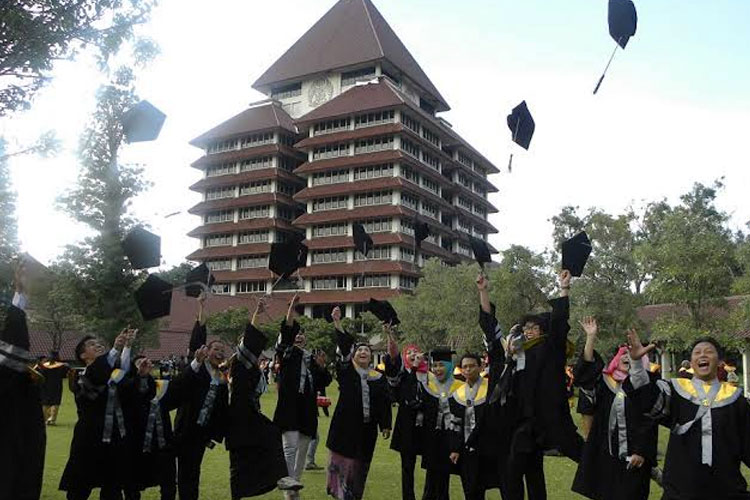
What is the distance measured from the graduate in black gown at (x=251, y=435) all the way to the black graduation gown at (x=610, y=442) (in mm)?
2775

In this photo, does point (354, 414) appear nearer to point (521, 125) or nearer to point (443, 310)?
point (521, 125)

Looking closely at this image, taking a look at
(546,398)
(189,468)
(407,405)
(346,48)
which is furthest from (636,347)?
(346,48)

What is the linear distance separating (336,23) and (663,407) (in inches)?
3038

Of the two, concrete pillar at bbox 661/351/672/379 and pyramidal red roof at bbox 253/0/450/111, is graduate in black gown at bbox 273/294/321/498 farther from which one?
pyramidal red roof at bbox 253/0/450/111

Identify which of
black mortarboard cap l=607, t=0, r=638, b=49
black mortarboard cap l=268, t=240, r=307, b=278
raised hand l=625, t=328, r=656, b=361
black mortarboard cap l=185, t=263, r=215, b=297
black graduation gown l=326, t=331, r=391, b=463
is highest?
black mortarboard cap l=607, t=0, r=638, b=49

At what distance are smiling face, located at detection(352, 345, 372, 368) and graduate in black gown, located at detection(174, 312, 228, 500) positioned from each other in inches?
64.1

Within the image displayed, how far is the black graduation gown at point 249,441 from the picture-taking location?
23.6 feet

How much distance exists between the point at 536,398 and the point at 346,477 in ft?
8.57

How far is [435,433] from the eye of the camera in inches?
314

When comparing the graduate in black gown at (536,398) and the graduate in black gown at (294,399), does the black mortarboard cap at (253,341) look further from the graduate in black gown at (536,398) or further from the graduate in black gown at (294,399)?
the graduate in black gown at (536,398)

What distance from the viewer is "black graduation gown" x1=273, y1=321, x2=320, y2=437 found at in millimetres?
8453

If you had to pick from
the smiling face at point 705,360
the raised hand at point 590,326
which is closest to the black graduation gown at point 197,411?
the raised hand at point 590,326

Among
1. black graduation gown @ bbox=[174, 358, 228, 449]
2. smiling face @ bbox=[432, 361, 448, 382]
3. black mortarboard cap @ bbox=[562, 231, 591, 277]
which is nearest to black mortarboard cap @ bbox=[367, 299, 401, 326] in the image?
smiling face @ bbox=[432, 361, 448, 382]

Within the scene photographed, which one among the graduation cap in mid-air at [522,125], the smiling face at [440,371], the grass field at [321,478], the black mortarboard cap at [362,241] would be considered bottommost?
the grass field at [321,478]
